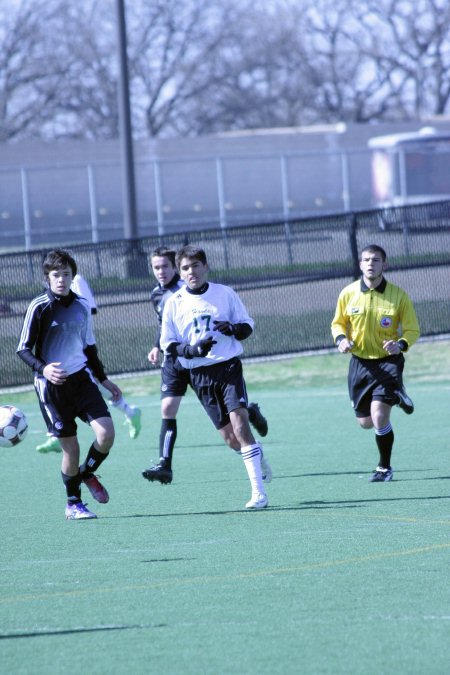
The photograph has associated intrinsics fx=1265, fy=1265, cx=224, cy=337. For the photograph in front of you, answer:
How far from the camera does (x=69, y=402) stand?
8820 mm

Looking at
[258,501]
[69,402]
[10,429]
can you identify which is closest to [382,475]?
[258,501]

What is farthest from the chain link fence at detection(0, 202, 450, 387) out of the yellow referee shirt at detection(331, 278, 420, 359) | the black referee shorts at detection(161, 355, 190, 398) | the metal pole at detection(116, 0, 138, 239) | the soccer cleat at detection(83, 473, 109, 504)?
the soccer cleat at detection(83, 473, 109, 504)

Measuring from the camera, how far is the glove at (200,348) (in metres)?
9.07

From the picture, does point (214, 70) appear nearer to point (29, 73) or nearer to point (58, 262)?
point (29, 73)

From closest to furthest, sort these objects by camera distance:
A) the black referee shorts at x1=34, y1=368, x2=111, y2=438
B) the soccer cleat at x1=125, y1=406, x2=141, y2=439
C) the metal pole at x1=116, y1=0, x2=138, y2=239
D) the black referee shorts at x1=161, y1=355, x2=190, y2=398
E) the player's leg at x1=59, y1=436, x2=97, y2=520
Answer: the black referee shorts at x1=34, y1=368, x2=111, y2=438, the player's leg at x1=59, y1=436, x2=97, y2=520, the black referee shorts at x1=161, y1=355, x2=190, y2=398, the soccer cleat at x1=125, y1=406, x2=141, y2=439, the metal pole at x1=116, y1=0, x2=138, y2=239

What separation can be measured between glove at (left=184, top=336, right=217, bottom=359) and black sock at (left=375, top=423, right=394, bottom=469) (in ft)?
6.14

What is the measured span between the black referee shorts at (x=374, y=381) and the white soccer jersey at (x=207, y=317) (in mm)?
1462

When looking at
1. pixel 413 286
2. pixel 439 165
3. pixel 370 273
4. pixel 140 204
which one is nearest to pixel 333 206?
pixel 439 165

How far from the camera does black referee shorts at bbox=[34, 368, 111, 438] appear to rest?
8781mm

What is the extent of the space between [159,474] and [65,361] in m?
1.71

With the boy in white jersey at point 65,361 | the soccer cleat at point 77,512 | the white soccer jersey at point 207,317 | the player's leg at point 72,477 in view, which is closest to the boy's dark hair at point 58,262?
the boy in white jersey at point 65,361

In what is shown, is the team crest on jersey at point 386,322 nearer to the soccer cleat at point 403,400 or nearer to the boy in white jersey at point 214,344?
the soccer cleat at point 403,400

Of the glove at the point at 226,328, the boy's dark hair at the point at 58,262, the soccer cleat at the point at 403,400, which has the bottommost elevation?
the soccer cleat at the point at 403,400

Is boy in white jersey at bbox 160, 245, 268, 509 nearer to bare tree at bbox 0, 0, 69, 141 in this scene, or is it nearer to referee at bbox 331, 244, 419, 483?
referee at bbox 331, 244, 419, 483
